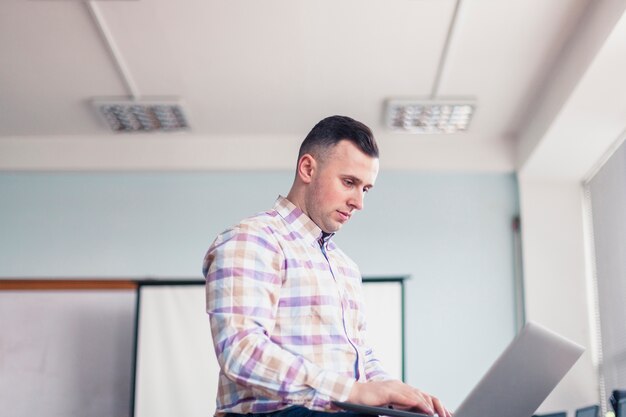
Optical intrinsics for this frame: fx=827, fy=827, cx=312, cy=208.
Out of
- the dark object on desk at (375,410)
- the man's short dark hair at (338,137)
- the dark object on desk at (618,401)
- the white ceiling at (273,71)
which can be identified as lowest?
the dark object on desk at (375,410)

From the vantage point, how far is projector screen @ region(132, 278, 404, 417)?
172 inches

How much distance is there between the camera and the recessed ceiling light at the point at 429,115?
4.35 metres

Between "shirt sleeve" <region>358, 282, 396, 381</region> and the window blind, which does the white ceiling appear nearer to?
the window blind

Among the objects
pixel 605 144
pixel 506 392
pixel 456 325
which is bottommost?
pixel 506 392

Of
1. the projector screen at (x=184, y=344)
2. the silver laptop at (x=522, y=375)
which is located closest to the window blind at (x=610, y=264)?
the projector screen at (x=184, y=344)

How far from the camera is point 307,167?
1625 millimetres

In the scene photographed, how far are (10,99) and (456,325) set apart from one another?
2757 mm

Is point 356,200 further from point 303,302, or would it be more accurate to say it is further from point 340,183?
point 303,302

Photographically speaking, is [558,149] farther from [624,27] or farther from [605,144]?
[624,27]

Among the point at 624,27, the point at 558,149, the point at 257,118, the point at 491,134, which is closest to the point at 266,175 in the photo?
the point at 257,118

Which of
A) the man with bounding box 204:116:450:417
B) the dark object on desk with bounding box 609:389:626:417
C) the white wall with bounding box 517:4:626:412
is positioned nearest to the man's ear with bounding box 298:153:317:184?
the man with bounding box 204:116:450:417

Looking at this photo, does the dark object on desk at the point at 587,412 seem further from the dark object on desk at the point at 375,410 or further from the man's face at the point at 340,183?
the dark object on desk at the point at 375,410

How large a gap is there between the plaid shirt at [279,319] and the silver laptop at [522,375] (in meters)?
0.22

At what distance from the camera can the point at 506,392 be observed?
1.51 m
